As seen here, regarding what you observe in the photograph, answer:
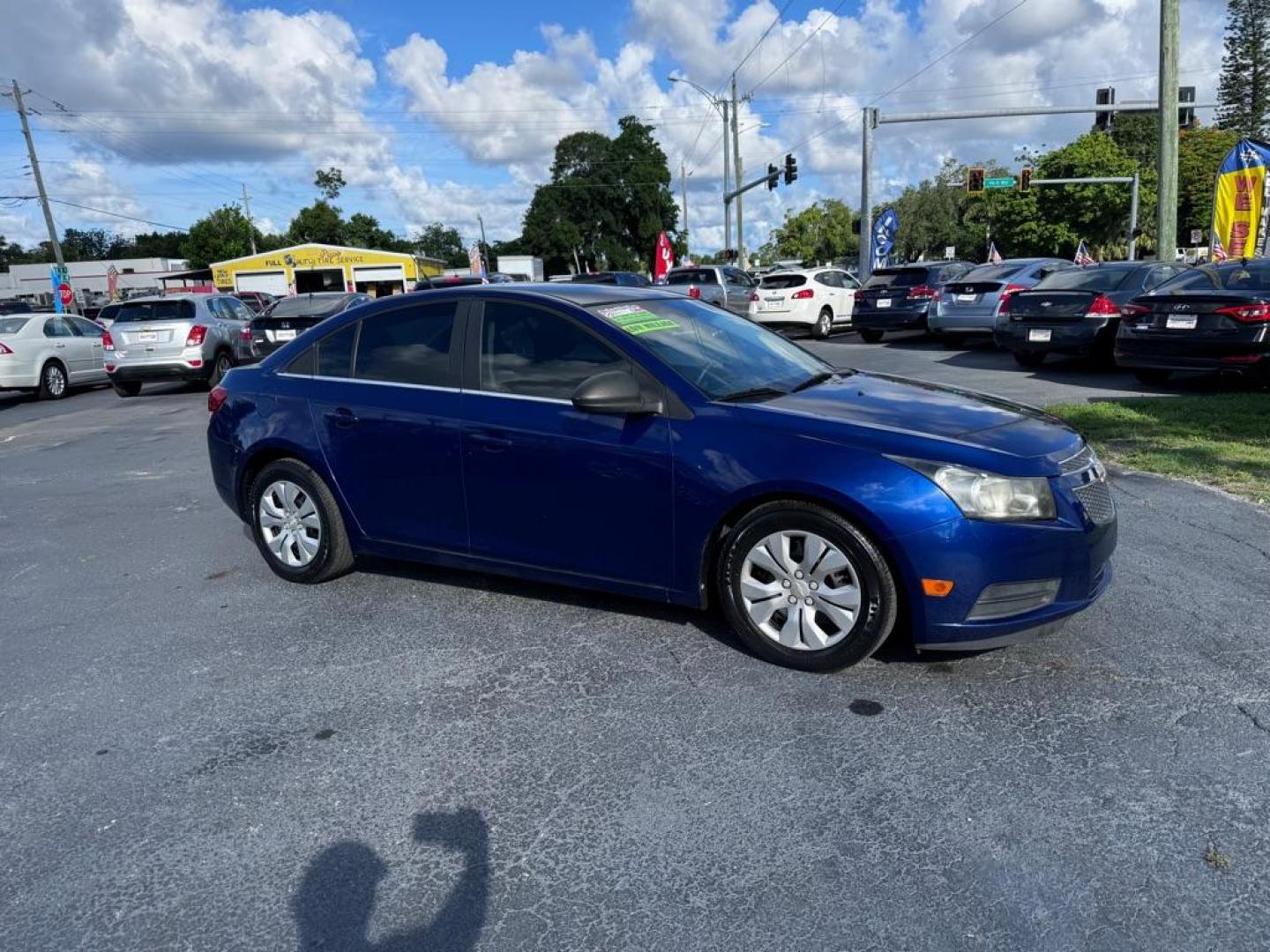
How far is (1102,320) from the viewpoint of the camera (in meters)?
13.0

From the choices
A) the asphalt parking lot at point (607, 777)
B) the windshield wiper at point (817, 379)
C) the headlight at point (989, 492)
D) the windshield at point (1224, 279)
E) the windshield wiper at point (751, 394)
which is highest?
the windshield wiper at point (751, 394)

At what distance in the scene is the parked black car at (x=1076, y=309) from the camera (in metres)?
13.1

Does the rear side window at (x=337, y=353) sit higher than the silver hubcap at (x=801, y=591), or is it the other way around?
the rear side window at (x=337, y=353)

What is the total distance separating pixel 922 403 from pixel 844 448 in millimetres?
796

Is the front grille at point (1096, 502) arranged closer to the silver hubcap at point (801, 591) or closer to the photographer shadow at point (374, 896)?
the silver hubcap at point (801, 591)

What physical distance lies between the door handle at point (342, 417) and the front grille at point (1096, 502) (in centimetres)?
346

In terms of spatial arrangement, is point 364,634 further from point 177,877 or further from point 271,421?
point 177,877

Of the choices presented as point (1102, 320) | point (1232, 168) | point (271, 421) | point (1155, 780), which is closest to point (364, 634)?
point (271, 421)

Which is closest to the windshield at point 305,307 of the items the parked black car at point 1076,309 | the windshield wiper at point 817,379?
the parked black car at point 1076,309

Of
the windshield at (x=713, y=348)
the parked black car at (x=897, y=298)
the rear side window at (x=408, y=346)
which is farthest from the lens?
the parked black car at (x=897, y=298)

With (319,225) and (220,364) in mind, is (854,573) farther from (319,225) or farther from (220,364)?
(319,225)

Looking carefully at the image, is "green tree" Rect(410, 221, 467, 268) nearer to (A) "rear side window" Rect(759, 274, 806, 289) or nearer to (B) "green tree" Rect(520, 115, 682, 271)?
(B) "green tree" Rect(520, 115, 682, 271)

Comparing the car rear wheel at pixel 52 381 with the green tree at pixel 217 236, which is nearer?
the car rear wheel at pixel 52 381

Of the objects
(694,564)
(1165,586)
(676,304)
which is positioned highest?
(676,304)
